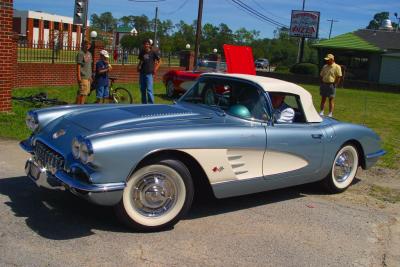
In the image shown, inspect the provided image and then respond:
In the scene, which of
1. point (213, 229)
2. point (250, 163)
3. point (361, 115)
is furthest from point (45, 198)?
point (361, 115)

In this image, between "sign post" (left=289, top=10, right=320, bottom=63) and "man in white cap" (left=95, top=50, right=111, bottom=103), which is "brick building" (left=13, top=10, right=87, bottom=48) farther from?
"man in white cap" (left=95, top=50, right=111, bottom=103)

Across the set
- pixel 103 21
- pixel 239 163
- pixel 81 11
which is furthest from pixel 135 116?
pixel 103 21

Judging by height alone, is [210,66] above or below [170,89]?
above

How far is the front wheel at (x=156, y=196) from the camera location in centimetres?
409

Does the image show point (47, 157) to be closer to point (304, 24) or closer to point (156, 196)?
point (156, 196)

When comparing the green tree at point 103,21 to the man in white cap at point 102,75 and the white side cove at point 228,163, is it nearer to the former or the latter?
the man in white cap at point 102,75

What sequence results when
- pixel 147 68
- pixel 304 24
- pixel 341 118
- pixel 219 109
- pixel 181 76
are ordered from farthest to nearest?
pixel 304 24
pixel 181 76
pixel 341 118
pixel 147 68
pixel 219 109

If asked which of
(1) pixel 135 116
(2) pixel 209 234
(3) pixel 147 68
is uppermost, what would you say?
(3) pixel 147 68

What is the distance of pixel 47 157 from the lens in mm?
4359

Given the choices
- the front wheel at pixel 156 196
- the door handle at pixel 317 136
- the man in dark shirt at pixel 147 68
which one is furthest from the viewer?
the man in dark shirt at pixel 147 68

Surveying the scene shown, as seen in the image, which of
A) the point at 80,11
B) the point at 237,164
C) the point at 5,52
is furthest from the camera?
the point at 80,11

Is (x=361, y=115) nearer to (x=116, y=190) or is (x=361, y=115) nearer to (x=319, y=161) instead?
(x=319, y=161)

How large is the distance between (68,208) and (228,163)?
1610 millimetres

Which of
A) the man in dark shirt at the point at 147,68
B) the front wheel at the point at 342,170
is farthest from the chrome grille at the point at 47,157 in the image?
the man in dark shirt at the point at 147,68
